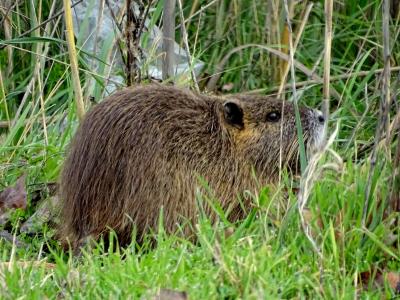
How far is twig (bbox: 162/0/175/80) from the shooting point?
4.52 metres

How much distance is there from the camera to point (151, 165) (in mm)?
3680

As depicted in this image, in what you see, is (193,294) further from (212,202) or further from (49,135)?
(49,135)

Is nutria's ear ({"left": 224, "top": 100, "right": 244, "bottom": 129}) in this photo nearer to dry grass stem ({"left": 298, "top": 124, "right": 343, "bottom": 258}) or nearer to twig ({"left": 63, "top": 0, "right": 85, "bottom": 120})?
twig ({"left": 63, "top": 0, "right": 85, "bottom": 120})

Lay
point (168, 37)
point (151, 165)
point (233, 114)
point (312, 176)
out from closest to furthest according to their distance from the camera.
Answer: point (312, 176), point (151, 165), point (233, 114), point (168, 37)

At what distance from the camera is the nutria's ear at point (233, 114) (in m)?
4.03

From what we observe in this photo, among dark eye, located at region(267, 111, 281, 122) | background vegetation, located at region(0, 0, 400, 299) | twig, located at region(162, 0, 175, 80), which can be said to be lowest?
background vegetation, located at region(0, 0, 400, 299)

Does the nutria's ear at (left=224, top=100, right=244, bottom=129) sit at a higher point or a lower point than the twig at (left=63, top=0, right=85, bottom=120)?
lower

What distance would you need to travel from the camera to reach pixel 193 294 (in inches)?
112

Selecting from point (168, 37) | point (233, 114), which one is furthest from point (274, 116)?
point (168, 37)

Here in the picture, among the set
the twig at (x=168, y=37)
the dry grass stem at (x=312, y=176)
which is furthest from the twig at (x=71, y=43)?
the dry grass stem at (x=312, y=176)

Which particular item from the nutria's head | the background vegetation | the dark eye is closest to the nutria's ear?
the nutria's head

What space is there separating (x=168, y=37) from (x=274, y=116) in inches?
24.9

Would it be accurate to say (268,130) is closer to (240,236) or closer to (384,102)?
(240,236)

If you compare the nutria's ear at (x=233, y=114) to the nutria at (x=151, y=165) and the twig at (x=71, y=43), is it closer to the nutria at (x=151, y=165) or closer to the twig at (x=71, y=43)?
the nutria at (x=151, y=165)
